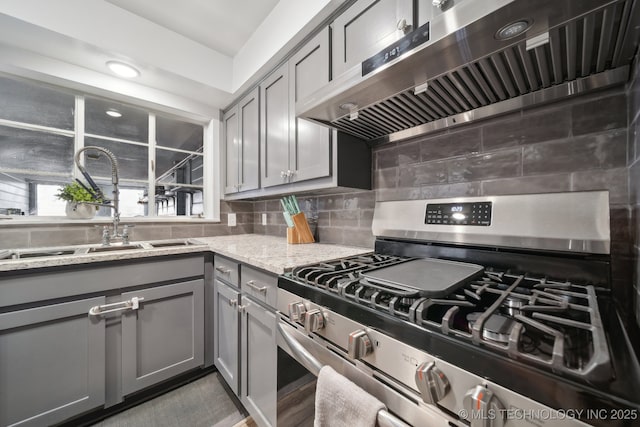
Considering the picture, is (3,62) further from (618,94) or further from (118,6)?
(618,94)

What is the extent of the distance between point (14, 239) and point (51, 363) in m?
0.95

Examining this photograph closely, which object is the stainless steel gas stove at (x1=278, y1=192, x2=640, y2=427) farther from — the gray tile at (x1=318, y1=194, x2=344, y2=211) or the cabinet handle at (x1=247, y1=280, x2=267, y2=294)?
the gray tile at (x1=318, y1=194, x2=344, y2=211)

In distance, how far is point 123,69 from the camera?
70.5 inches

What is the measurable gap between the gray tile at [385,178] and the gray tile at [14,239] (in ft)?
7.65

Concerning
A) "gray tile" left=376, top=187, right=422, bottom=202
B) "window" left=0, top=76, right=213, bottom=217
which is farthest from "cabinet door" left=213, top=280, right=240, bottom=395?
"window" left=0, top=76, right=213, bottom=217

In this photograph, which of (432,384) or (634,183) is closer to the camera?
(432,384)

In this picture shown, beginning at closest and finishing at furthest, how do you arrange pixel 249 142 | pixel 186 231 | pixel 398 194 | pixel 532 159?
pixel 532 159
pixel 398 194
pixel 249 142
pixel 186 231

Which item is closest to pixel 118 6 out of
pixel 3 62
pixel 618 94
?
pixel 3 62

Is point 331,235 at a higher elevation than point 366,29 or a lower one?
lower

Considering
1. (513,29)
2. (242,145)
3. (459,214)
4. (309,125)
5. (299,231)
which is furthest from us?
(242,145)

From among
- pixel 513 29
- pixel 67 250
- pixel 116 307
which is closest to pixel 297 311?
pixel 513 29

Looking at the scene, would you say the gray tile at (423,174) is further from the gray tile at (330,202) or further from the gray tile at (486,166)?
the gray tile at (330,202)

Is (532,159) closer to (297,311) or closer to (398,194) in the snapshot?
(398,194)

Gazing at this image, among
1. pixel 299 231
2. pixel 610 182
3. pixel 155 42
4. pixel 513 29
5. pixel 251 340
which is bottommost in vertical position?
pixel 251 340
